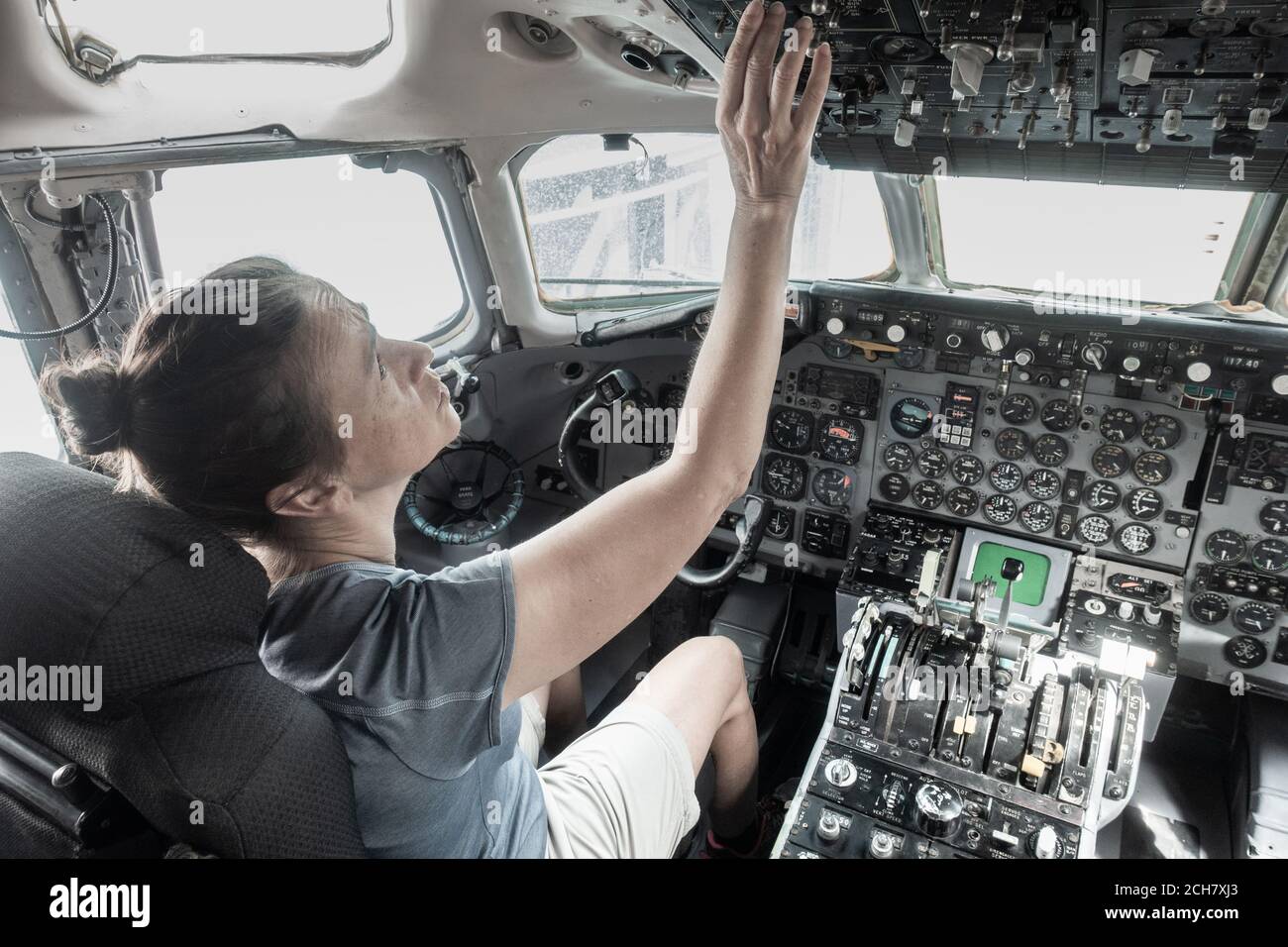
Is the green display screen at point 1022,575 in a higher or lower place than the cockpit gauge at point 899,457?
lower

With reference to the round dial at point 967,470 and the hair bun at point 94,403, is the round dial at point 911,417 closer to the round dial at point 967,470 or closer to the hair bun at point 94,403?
the round dial at point 967,470

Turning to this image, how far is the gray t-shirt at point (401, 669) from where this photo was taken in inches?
42.6

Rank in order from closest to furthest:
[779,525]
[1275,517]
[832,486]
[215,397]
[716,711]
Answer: [215,397] < [716,711] < [1275,517] < [832,486] < [779,525]

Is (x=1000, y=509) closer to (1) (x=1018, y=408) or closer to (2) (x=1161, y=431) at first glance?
(1) (x=1018, y=408)

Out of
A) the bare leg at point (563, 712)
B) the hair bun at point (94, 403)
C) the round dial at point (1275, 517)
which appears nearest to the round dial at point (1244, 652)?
the round dial at point (1275, 517)

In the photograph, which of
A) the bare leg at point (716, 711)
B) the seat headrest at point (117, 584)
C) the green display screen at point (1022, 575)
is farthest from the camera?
the green display screen at point (1022, 575)

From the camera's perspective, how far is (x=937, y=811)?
2344 mm

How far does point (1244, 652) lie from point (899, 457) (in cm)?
148

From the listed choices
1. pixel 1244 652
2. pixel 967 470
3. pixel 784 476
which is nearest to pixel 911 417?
pixel 967 470

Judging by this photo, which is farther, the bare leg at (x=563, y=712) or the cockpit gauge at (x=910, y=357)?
the cockpit gauge at (x=910, y=357)

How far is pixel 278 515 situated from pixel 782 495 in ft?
9.66

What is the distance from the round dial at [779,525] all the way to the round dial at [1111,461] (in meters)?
1.29

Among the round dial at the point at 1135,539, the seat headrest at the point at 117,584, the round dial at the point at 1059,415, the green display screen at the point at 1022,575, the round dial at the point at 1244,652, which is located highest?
the round dial at the point at 1059,415

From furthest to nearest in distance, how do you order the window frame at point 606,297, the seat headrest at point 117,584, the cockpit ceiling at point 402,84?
the window frame at point 606,297, the cockpit ceiling at point 402,84, the seat headrest at point 117,584
